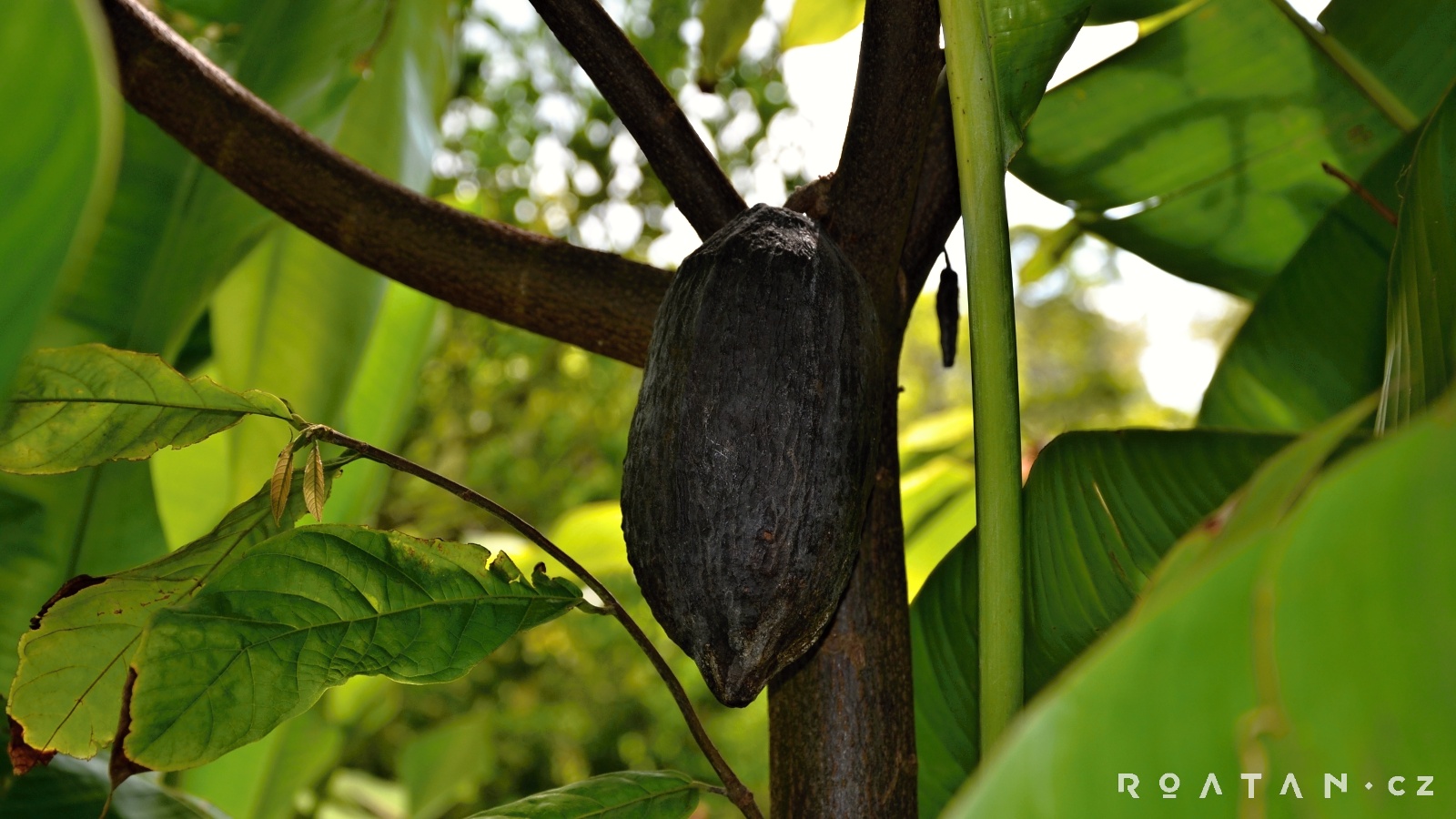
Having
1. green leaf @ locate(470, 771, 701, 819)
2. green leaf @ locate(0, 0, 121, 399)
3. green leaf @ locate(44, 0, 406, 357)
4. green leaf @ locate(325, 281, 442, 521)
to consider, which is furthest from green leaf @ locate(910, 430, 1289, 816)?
green leaf @ locate(325, 281, 442, 521)

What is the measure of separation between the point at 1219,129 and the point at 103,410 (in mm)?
639

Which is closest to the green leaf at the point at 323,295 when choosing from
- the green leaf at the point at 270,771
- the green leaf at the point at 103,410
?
the green leaf at the point at 270,771

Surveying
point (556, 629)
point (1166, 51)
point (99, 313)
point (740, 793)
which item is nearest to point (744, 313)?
point (740, 793)

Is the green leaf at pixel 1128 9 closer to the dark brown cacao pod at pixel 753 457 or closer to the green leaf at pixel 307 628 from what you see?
the dark brown cacao pod at pixel 753 457

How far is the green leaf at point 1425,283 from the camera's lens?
0.33m

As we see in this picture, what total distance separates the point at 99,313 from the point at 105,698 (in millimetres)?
482

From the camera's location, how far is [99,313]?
0.75 m

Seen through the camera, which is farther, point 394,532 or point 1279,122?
point 1279,122

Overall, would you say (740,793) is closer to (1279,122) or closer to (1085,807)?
(1085,807)

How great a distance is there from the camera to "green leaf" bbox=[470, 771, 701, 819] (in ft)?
1.23

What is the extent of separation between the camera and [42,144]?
0.18 metres

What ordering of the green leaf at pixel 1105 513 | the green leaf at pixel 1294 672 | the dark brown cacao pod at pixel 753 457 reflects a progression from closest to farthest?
1. the green leaf at pixel 1294 672
2. the dark brown cacao pod at pixel 753 457
3. the green leaf at pixel 1105 513

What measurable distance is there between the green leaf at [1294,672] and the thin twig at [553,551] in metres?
0.22

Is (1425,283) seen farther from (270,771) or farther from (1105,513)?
(270,771)
